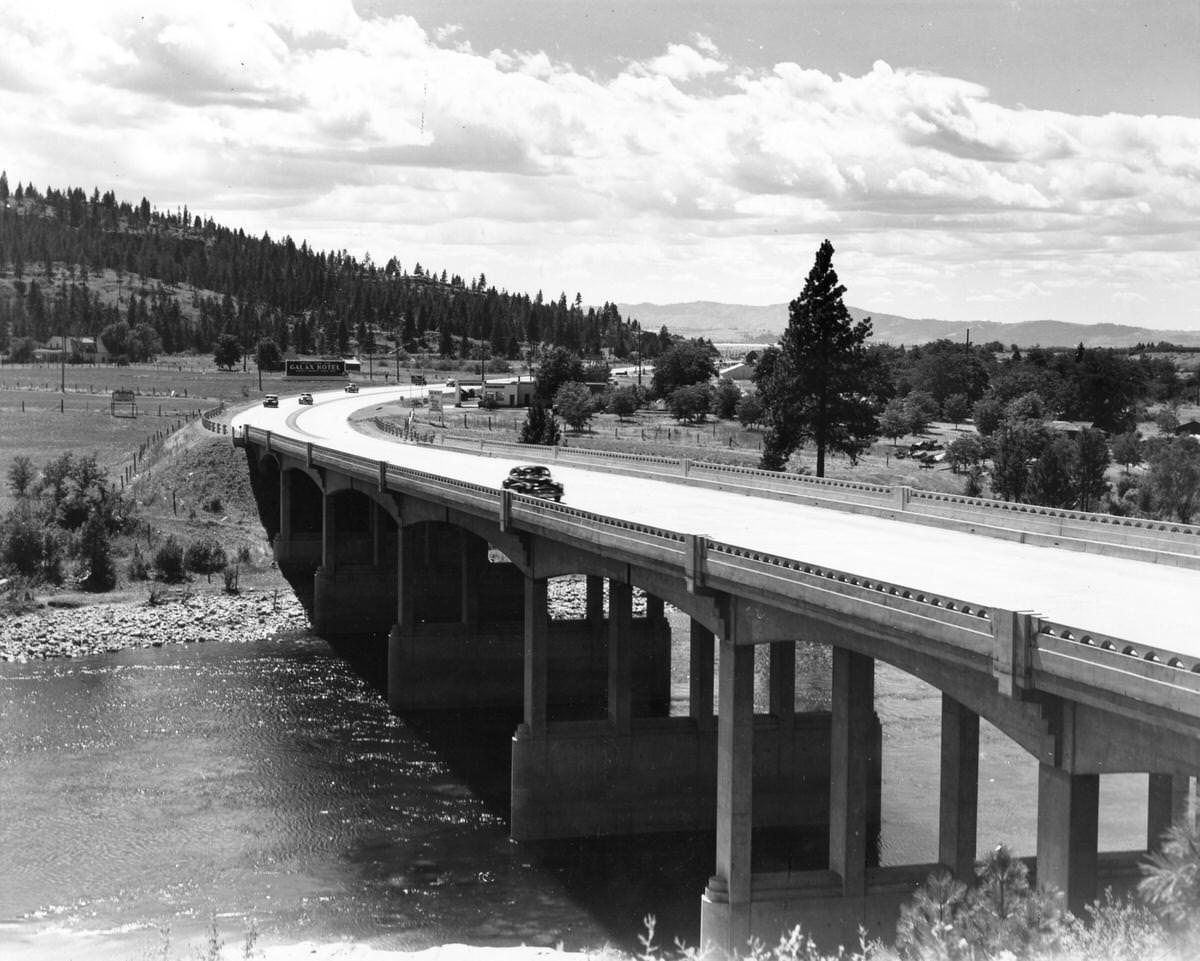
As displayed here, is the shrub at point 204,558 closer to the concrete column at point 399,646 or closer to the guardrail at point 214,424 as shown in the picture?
the concrete column at point 399,646

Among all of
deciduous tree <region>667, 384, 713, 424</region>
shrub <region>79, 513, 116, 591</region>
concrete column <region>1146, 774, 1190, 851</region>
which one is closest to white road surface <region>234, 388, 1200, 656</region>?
concrete column <region>1146, 774, 1190, 851</region>

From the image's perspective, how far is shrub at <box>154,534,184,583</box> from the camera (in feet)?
257

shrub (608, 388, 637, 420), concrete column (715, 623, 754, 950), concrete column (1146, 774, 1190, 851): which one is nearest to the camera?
concrete column (1146, 774, 1190, 851)

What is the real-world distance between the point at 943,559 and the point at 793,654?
8.51 m

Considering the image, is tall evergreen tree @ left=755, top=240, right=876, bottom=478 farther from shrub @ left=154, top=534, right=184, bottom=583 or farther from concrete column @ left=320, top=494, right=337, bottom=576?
shrub @ left=154, top=534, right=184, bottom=583

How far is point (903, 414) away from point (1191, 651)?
119569mm

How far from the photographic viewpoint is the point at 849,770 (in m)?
29.3

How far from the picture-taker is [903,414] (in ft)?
454

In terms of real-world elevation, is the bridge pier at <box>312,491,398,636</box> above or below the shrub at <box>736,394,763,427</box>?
below

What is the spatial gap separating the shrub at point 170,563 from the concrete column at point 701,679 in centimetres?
4127

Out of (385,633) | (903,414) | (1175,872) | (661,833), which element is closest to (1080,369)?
(903,414)

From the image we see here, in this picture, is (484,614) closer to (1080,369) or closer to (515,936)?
(515,936)

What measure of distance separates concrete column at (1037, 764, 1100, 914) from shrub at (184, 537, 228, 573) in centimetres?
6519

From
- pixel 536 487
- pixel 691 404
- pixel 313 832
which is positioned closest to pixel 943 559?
pixel 313 832
